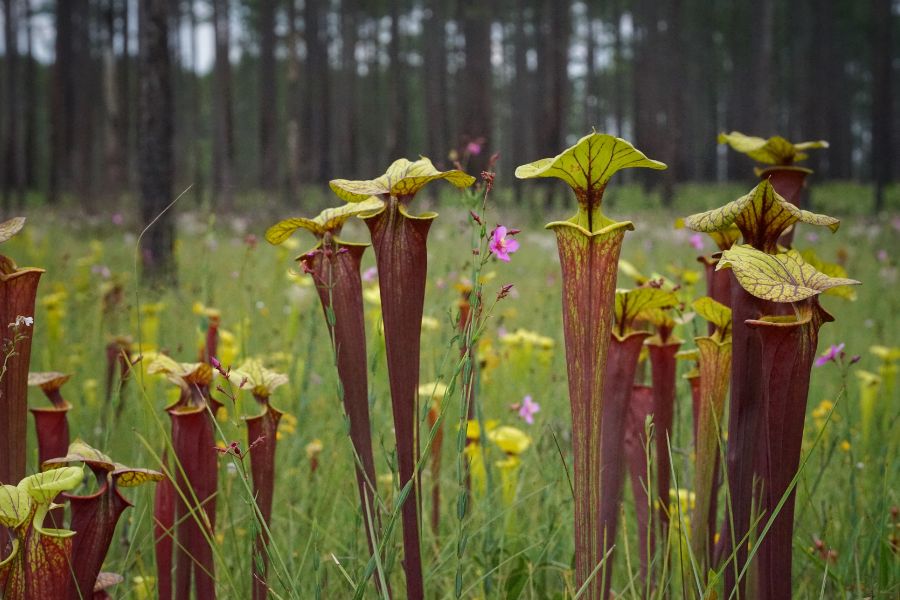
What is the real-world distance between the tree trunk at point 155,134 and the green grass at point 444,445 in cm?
51

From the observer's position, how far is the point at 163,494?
1.27 m

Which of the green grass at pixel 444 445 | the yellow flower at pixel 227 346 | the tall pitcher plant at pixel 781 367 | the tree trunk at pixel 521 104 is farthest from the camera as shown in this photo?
the tree trunk at pixel 521 104

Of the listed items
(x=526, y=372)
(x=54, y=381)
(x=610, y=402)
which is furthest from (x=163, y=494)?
(x=526, y=372)

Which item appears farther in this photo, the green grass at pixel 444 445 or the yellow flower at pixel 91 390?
the yellow flower at pixel 91 390

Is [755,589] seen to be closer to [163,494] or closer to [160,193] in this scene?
[163,494]

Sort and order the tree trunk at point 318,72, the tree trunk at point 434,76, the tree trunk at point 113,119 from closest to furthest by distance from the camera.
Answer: the tree trunk at point 113,119 → the tree trunk at point 434,76 → the tree trunk at point 318,72

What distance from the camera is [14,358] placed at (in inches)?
42.2

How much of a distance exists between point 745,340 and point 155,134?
6193mm

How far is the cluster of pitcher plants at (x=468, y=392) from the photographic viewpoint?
91 centimetres

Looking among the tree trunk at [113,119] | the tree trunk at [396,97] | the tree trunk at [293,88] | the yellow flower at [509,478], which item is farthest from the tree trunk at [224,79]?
the yellow flower at [509,478]

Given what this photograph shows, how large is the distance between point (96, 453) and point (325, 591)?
2.65 feet

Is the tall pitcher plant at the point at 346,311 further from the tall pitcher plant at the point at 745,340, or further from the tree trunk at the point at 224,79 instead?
the tree trunk at the point at 224,79

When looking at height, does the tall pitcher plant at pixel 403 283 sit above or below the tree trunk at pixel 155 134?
below

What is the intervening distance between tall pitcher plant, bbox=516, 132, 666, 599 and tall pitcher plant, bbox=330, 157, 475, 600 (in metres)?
0.17
